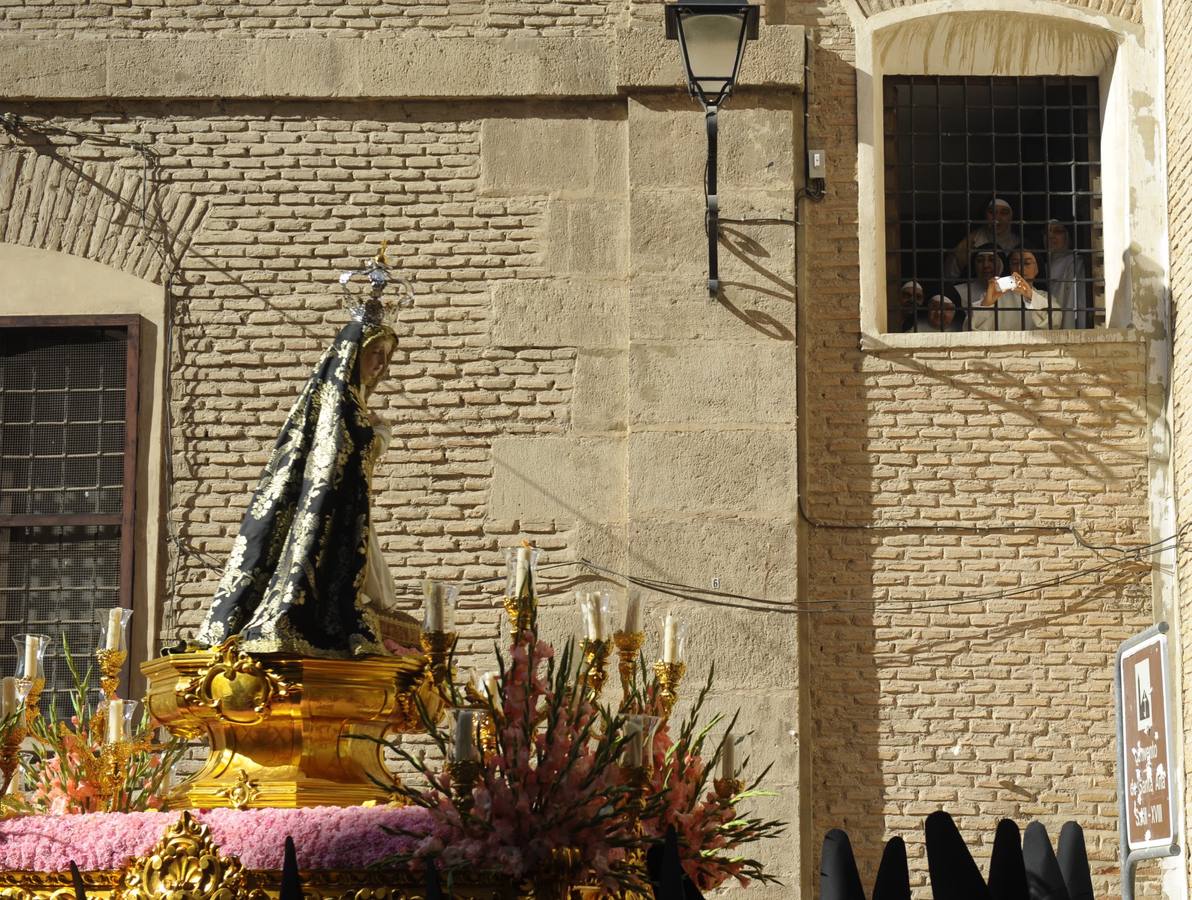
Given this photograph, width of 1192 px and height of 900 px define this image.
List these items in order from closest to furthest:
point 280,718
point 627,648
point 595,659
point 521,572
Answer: point 280,718
point 521,572
point 595,659
point 627,648

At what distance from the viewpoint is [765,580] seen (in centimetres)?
960

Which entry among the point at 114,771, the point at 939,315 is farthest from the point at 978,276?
the point at 114,771

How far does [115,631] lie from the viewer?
6.96 meters

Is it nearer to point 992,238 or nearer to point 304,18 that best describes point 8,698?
point 304,18

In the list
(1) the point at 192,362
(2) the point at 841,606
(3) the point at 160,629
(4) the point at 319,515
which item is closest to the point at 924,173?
(2) the point at 841,606

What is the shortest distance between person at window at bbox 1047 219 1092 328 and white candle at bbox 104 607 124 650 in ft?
18.6

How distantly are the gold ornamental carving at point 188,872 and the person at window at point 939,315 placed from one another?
619 centimetres

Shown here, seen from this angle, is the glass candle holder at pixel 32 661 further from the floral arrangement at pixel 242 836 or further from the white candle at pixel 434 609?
the white candle at pixel 434 609

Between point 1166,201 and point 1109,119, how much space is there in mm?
633

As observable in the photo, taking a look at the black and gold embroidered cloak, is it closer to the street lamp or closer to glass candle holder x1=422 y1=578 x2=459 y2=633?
glass candle holder x1=422 y1=578 x2=459 y2=633

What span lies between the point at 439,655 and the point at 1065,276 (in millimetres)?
5827

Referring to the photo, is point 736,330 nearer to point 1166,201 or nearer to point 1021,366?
point 1021,366

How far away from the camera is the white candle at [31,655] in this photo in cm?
652

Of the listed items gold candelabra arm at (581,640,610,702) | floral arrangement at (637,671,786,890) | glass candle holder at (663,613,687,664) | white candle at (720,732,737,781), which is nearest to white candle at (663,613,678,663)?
glass candle holder at (663,613,687,664)
